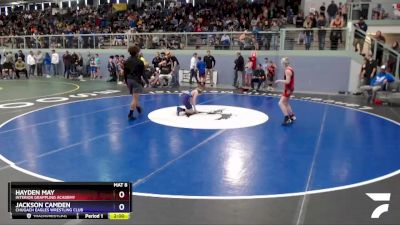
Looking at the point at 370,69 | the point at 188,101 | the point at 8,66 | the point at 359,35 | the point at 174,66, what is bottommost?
the point at 188,101

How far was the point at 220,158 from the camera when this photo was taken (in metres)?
6.72

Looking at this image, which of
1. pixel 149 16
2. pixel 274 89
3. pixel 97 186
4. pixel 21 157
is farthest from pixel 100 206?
pixel 149 16

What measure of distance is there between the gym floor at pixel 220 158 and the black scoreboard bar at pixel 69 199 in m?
1.29

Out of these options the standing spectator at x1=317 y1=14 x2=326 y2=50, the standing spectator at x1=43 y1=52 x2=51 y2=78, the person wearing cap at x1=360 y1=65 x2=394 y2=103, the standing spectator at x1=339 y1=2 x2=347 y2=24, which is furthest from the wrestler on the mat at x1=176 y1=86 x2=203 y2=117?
the standing spectator at x1=43 y1=52 x2=51 y2=78

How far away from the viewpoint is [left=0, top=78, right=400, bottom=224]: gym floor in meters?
4.65

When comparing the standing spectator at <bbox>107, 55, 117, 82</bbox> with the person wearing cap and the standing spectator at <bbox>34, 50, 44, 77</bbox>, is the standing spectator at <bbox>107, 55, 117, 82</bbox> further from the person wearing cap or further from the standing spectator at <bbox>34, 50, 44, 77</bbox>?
the person wearing cap

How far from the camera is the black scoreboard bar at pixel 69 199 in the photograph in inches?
115

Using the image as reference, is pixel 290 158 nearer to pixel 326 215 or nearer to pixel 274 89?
pixel 326 215

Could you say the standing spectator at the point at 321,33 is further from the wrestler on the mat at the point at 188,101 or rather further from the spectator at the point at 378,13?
the wrestler on the mat at the point at 188,101

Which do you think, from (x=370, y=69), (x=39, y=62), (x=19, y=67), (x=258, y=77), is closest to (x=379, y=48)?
(x=370, y=69)

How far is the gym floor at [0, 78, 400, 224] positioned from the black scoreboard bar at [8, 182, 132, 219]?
1286 millimetres

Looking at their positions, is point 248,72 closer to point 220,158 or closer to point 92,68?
point 92,68

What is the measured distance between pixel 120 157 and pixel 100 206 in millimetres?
3839

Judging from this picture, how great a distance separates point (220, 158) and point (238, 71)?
1173 cm
